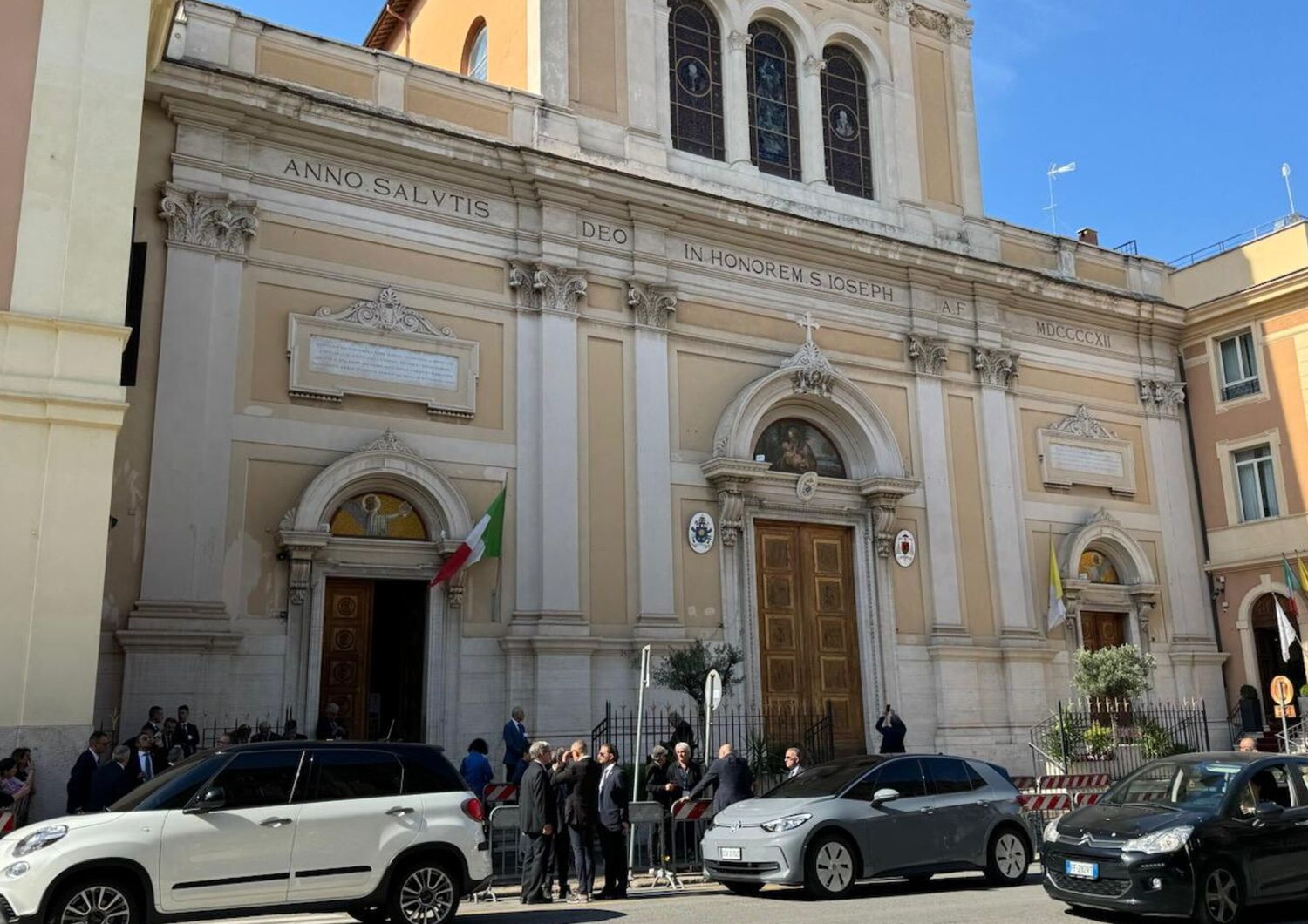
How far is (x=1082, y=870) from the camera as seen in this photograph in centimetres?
977

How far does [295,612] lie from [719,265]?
9512mm

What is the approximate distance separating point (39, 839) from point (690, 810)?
22.9 feet

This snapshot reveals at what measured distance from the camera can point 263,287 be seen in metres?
17.5

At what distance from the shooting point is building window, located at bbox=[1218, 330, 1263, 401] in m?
26.1

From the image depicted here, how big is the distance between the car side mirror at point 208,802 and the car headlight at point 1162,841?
22.8 feet

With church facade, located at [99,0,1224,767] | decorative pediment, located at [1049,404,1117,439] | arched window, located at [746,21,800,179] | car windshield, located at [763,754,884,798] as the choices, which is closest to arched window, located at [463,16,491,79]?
church facade, located at [99,0,1224,767]

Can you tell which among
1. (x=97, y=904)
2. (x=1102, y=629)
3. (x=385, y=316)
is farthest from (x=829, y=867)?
(x=1102, y=629)

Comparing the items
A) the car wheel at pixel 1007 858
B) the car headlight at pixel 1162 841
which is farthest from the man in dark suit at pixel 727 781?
the car headlight at pixel 1162 841

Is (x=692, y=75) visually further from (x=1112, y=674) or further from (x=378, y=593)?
(x=1112, y=674)

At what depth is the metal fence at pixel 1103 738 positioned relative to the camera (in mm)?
20047

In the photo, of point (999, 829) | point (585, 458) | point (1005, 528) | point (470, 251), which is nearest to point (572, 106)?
point (470, 251)

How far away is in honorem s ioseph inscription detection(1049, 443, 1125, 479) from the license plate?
1562 cm

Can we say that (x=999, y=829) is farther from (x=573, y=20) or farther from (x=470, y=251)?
(x=573, y=20)

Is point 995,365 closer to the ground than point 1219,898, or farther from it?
farther from it
